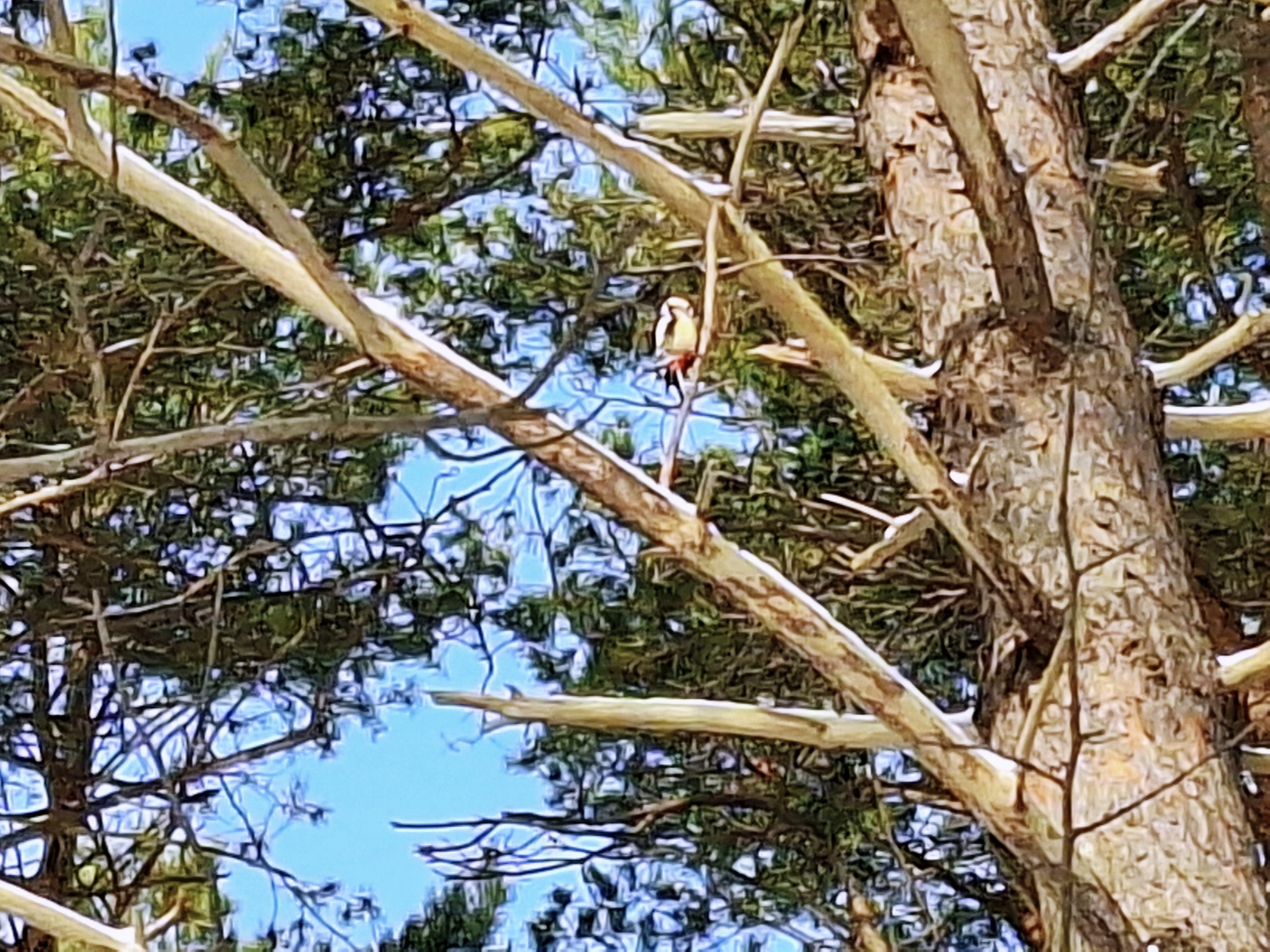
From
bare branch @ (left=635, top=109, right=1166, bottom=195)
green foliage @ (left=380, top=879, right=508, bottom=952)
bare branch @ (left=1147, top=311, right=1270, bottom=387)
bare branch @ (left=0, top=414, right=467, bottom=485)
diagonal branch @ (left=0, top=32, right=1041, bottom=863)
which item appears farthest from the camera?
green foliage @ (left=380, top=879, right=508, bottom=952)

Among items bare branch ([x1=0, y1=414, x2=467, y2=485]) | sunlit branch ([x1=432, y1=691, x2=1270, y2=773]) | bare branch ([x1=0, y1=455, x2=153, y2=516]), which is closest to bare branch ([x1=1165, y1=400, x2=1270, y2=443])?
sunlit branch ([x1=432, y1=691, x2=1270, y2=773])

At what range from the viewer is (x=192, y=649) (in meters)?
1.64

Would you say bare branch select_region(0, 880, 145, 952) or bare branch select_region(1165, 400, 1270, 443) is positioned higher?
bare branch select_region(1165, 400, 1270, 443)

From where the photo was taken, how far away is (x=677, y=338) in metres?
1.14

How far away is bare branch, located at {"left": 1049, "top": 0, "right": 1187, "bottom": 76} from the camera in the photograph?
1227mm

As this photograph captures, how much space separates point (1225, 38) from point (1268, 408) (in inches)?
21.0

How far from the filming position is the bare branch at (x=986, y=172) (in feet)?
2.96

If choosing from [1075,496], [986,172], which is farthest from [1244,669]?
[986,172]

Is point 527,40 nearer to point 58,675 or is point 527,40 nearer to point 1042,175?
point 1042,175

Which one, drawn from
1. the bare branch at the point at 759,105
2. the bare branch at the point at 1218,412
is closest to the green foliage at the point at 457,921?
the bare branch at the point at 1218,412

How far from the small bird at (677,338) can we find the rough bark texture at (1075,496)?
7.7 inches

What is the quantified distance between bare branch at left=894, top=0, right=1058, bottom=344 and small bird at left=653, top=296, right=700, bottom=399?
21cm

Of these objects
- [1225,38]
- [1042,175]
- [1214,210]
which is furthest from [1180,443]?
[1042,175]

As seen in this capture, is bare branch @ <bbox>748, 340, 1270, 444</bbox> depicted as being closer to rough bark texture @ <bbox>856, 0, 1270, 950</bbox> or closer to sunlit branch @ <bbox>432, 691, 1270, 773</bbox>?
rough bark texture @ <bbox>856, 0, 1270, 950</bbox>
